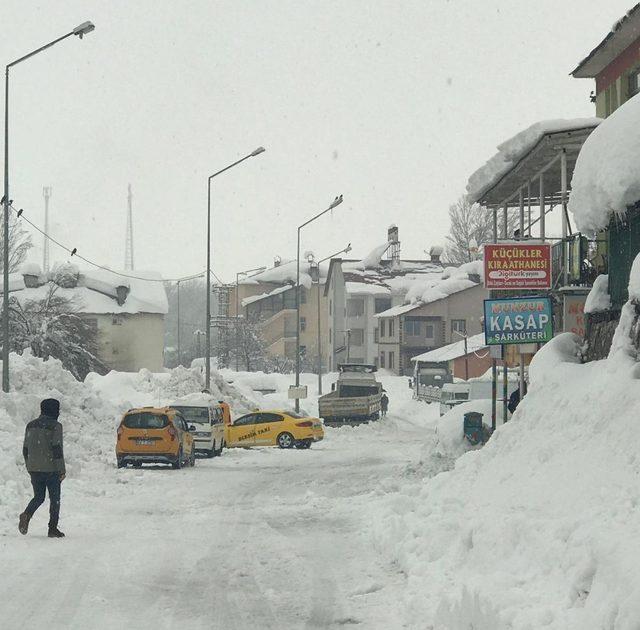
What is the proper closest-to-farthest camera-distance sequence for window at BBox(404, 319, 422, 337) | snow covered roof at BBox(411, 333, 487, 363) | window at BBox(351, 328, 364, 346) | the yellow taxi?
the yellow taxi
snow covered roof at BBox(411, 333, 487, 363)
window at BBox(404, 319, 422, 337)
window at BBox(351, 328, 364, 346)

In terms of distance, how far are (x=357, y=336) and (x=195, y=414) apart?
70.3 metres

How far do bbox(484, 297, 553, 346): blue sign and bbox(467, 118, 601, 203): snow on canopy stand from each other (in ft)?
19.5

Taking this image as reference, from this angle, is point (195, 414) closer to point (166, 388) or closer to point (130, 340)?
point (166, 388)

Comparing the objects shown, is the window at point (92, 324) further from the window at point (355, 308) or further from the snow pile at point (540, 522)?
the snow pile at point (540, 522)

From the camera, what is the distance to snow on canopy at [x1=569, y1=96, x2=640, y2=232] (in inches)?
574

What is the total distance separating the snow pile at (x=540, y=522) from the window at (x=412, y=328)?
75756mm

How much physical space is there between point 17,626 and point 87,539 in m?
5.34

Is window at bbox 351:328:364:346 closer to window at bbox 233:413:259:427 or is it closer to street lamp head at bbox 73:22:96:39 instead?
window at bbox 233:413:259:427

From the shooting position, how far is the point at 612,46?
96.4 ft

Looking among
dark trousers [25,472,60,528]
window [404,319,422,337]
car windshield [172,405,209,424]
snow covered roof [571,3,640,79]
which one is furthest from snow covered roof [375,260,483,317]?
dark trousers [25,472,60,528]

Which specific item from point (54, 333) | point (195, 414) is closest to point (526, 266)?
point (195, 414)

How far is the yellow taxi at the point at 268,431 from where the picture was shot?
37.2 meters

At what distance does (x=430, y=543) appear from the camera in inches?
454

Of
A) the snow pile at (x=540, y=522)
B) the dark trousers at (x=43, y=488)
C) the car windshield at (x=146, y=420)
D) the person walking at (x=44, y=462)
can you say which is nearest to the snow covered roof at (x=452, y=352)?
the car windshield at (x=146, y=420)
